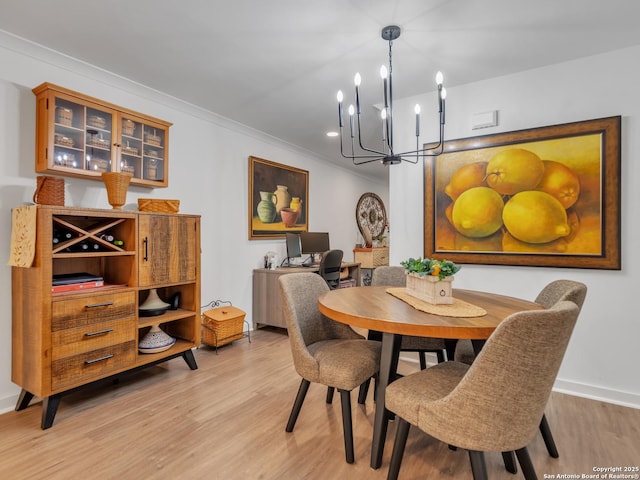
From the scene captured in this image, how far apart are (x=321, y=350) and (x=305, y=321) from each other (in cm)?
23

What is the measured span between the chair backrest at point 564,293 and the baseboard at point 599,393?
1.01 metres

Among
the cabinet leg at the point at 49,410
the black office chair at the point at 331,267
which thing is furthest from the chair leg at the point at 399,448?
the black office chair at the point at 331,267

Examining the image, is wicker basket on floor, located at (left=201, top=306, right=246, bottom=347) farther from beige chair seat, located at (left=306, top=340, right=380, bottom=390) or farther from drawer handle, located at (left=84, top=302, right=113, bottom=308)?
beige chair seat, located at (left=306, top=340, right=380, bottom=390)

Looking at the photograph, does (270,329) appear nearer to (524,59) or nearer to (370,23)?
(370,23)

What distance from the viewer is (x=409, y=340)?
7.78ft

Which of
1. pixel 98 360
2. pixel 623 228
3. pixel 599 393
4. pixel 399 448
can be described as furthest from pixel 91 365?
pixel 623 228

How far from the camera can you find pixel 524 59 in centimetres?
251

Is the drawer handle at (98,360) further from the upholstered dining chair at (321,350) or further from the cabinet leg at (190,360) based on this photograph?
the upholstered dining chair at (321,350)

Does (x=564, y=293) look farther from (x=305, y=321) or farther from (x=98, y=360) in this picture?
(x=98, y=360)

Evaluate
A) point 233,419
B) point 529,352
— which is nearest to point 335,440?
point 233,419

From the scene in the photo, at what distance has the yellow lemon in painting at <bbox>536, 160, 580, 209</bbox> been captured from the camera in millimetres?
2494

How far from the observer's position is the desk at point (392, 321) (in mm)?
1412

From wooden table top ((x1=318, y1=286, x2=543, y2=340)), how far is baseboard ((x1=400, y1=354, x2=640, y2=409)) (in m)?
1.12

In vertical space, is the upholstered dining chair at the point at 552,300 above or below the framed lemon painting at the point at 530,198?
below
